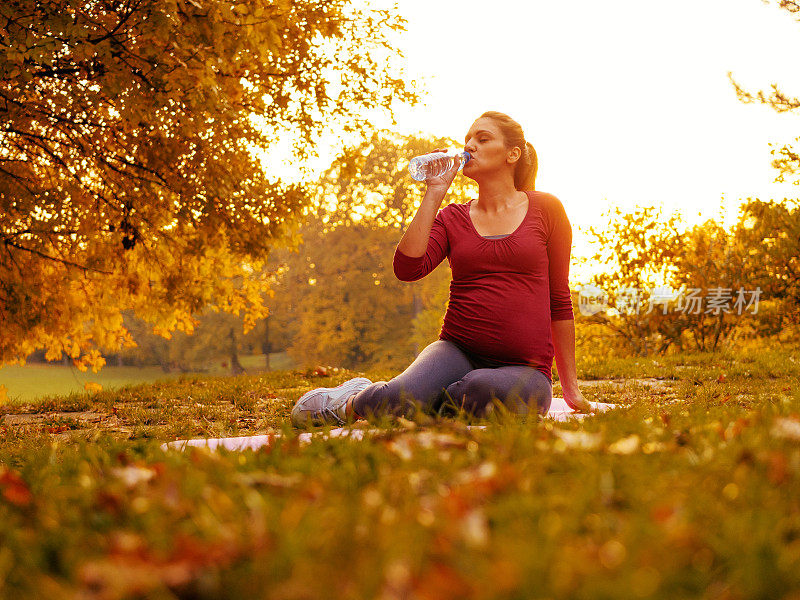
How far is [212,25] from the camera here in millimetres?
4398

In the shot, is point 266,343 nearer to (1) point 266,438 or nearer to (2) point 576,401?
(2) point 576,401

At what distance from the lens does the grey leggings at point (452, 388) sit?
3.76 m

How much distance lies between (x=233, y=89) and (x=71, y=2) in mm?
1853

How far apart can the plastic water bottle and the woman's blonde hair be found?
0.36m

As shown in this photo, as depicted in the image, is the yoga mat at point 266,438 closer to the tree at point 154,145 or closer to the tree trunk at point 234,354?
the tree at point 154,145

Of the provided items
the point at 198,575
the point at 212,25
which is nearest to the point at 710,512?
the point at 198,575

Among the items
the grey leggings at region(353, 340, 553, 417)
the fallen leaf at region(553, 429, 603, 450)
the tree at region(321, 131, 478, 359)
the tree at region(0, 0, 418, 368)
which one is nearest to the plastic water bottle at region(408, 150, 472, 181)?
the grey leggings at region(353, 340, 553, 417)

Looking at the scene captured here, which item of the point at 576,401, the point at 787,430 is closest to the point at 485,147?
the point at 576,401

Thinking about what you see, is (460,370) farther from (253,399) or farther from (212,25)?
(253,399)

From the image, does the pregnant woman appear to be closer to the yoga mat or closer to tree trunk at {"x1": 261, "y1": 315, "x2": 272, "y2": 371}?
the yoga mat

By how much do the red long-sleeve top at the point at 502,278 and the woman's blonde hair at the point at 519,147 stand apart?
212 millimetres

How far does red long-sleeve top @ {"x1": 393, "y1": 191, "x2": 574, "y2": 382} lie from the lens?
4020 millimetres

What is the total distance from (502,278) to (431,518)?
2.75m

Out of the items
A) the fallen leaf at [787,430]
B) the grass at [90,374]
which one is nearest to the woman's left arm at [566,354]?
the fallen leaf at [787,430]
